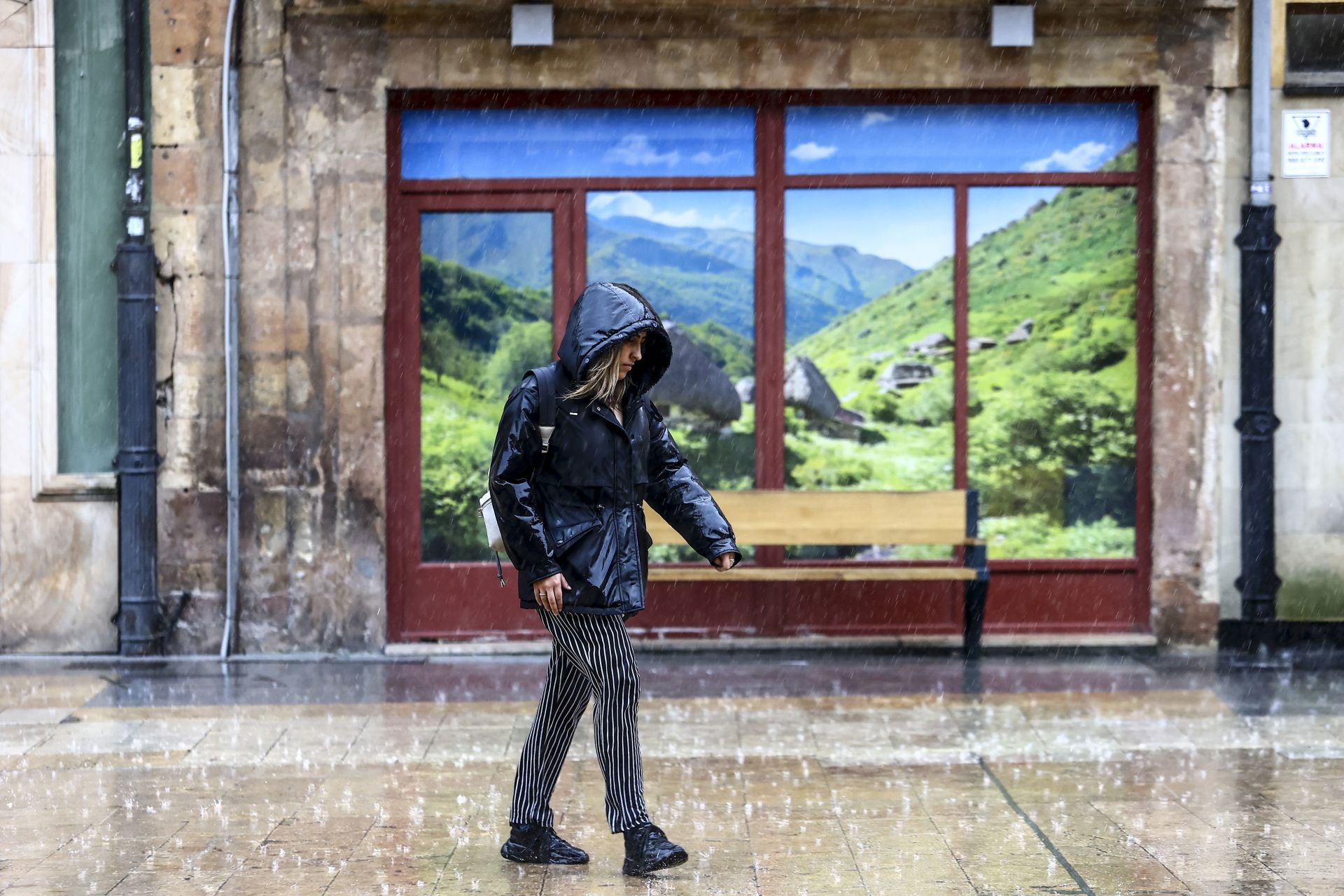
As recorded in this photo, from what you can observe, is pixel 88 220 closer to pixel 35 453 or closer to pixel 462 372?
pixel 35 453

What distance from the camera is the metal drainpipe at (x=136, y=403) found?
30.7ft

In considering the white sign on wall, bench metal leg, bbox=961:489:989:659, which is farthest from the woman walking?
the white sign on wall

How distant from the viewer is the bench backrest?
9414 millimetres

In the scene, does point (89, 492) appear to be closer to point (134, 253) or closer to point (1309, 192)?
point (134, 253)

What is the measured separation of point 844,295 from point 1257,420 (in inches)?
96.4

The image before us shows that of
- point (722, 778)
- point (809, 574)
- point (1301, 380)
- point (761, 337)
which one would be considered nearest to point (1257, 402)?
point (1301, 380)

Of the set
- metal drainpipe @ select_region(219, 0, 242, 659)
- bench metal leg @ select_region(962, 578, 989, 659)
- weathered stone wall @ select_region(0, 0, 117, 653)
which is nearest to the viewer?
bench metal leg @ select_region(962, 578, 989, 659)

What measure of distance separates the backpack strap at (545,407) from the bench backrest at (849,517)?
4145 mm

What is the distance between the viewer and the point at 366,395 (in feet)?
31.2

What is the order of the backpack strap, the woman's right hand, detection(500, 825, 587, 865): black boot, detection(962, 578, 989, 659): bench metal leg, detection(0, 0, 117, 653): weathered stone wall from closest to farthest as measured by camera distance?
the woman's right hand → the backpack strap → detection(500, 825, 587, 865): black boot → detection(962, 578, 989, 659): bench metal leg → detection(0, 0, 117, 653): weathered stone wall

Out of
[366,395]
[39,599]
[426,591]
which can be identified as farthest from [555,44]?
[39,599]

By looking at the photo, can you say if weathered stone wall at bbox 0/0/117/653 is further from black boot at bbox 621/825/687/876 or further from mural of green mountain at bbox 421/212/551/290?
black boot at bbox 621/825/687/876

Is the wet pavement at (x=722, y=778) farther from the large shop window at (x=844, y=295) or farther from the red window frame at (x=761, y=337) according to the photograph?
the large shop window at (x=844, y=295)

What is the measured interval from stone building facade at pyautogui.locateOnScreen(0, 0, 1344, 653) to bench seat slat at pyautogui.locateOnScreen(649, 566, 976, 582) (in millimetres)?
1378
